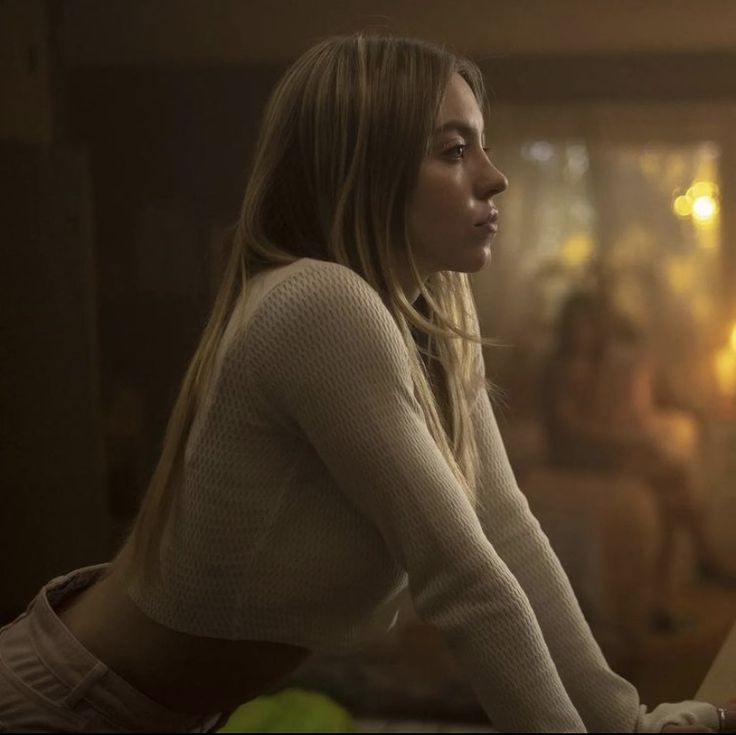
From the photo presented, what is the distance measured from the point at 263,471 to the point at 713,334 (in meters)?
0.62

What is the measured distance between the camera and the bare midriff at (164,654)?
763 mm

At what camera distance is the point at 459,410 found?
2.77ft

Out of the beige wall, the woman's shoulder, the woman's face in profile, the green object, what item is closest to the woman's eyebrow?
the woman's face in profile

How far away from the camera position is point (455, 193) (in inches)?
30.7

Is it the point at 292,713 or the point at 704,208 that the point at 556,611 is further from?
the point at 704,208

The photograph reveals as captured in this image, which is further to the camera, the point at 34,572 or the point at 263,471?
the point at 34,572

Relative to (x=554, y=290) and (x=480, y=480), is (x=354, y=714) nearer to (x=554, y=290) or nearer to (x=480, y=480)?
(x=480, y=480)

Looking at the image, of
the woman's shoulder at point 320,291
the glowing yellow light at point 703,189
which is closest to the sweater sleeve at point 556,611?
the woman's shoulder at point 320,291

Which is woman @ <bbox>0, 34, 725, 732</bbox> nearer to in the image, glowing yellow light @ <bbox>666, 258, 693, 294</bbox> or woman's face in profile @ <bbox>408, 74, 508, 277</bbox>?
woman's face in profile @ <bbox>408, 74, 508, 277</bbox>

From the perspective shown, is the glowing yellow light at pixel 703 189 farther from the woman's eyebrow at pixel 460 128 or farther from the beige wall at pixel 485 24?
the woman's eyebrow at pixel 460 128

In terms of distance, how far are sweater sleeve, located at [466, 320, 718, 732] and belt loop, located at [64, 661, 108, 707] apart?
12.1 inches

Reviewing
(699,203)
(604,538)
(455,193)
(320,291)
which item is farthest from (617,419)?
(320,291)

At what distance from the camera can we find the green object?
3.61ft

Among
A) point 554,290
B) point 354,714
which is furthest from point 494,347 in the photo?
point 354,714
